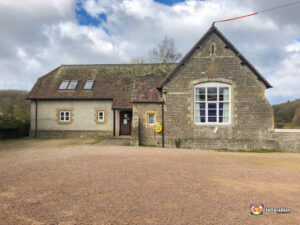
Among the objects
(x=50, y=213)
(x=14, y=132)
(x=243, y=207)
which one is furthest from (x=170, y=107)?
(x=14, y=132)

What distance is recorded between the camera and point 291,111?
117ft

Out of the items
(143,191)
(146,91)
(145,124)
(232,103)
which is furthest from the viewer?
(146,91)

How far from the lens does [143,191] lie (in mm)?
5504

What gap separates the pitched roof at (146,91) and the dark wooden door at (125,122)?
4.35 metres

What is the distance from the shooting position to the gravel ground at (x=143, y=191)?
4.16m

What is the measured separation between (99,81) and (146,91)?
7788mm

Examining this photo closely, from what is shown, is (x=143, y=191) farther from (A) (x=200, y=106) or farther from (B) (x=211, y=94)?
(B) (x=211, y=94)

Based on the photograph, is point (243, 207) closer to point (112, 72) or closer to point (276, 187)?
point (276, 187)

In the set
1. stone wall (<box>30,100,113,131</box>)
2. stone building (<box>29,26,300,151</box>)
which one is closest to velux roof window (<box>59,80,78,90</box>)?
stone wall (<box>30,100,113,131</box>)

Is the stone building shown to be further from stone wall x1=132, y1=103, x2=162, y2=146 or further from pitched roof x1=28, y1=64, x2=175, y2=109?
pitched roof x1=28, y1=64, x2=175, y2=109

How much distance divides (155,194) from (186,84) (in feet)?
31.7

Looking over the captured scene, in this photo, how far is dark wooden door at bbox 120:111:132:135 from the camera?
761 inches

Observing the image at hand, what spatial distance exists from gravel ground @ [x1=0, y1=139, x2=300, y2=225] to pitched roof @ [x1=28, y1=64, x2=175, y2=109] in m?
11.0

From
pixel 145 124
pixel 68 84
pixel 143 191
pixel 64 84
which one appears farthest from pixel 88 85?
pixel 143 191
